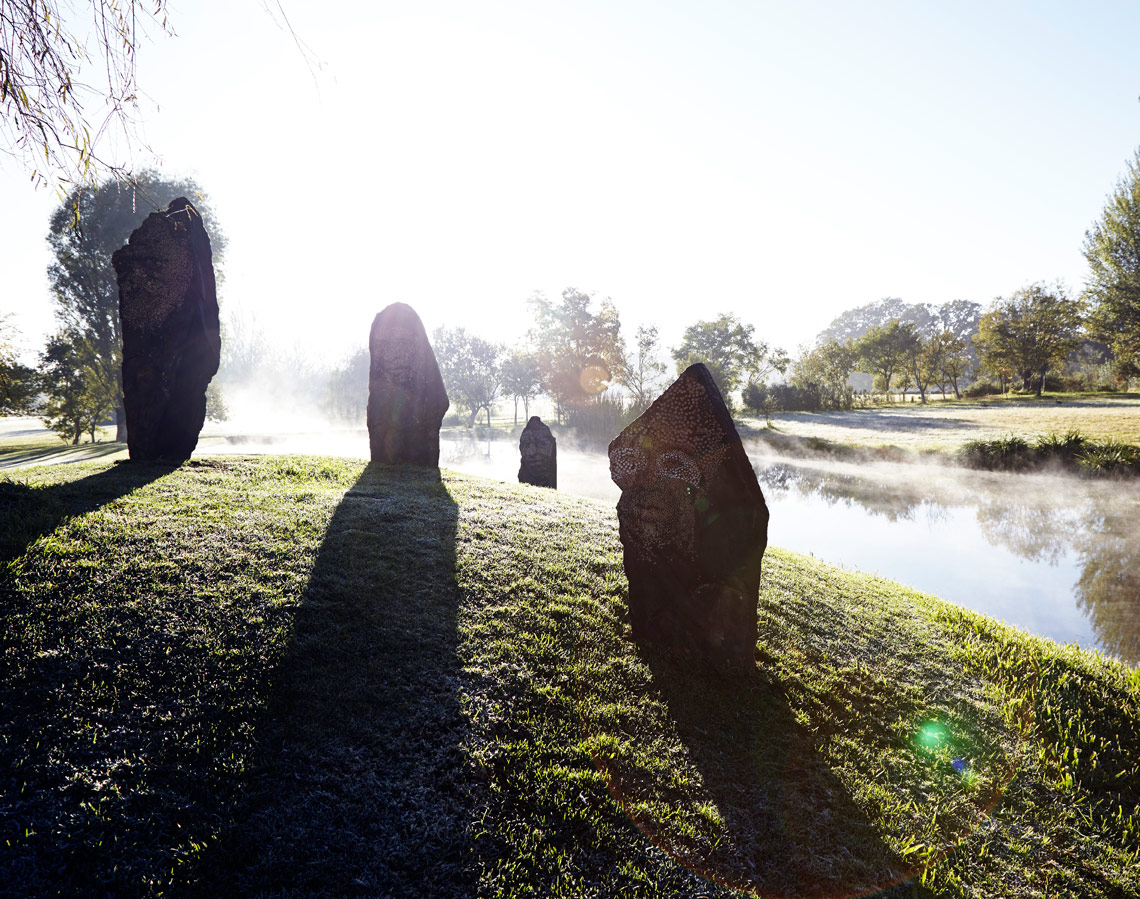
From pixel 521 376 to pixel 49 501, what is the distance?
4744 cm

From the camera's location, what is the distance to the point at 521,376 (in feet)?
171

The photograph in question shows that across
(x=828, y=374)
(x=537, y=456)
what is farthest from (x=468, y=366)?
(x=537, y=456)

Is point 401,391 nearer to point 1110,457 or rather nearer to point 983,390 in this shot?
point 1110,457

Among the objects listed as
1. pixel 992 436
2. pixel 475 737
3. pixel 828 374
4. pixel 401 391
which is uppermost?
pixel 828 374

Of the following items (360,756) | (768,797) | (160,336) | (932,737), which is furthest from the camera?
(160,336)

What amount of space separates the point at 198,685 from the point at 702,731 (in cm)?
341

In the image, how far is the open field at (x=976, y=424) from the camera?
17.5m

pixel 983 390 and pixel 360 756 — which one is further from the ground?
pixel 983 390

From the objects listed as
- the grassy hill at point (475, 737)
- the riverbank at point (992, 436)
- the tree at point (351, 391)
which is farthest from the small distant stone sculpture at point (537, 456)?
the tree at point (351, 391)

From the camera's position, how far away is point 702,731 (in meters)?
3.68

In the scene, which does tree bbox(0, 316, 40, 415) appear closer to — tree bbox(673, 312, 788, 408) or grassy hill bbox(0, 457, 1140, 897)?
grassy hill bbox(0, 457, 1140, 897)

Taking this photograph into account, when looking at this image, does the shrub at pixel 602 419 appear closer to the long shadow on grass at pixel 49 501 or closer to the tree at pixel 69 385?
the long shadow on grass at pixel 49 501

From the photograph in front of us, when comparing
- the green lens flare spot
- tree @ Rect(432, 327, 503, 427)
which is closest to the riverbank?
the green lens flare spot

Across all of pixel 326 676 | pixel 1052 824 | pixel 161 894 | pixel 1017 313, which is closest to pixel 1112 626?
pixel 1052 824
